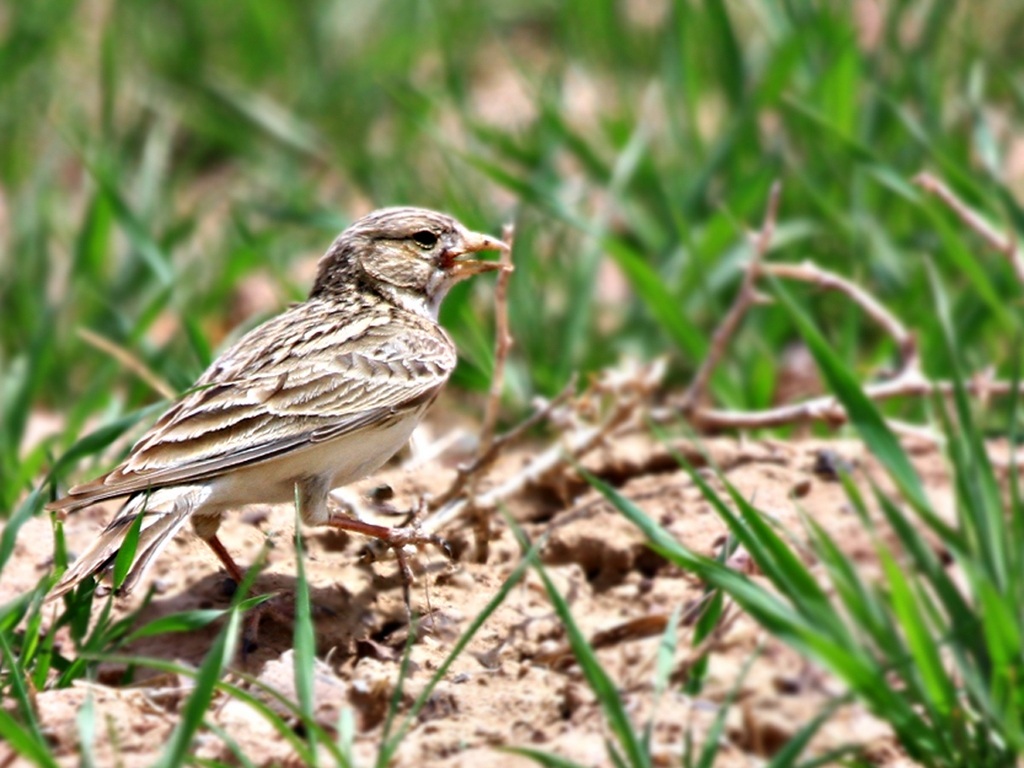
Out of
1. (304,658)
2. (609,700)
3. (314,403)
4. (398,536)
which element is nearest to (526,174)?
(314,403)

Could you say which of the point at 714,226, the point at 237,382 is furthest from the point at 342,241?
the point at 714,226

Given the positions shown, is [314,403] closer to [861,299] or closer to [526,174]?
[861,299]

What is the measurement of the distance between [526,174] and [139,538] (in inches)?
138

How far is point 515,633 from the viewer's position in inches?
157

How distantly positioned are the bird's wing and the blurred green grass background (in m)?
0.44

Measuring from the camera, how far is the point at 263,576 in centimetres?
424

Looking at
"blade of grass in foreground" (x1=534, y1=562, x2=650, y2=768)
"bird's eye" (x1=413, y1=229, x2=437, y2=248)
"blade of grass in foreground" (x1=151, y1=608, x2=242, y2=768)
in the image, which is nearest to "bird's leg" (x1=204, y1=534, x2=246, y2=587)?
"bird's eye" (x1=413, y1=229, x2=437, y2=248)

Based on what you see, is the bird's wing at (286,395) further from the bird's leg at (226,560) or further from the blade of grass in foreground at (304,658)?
the blade of grass in foreground at (304,658)

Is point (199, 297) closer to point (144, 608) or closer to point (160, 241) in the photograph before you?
point (160, 241)

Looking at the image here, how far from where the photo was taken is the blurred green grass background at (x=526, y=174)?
579cm

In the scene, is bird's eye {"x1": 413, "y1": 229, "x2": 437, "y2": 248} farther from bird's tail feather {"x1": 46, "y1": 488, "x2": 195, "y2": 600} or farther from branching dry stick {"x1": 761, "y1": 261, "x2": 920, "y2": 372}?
bird's tail feather {"x1": 46, "y1": 488, "x2": 195, "y2": 600}

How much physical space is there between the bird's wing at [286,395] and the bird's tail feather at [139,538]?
6 cm

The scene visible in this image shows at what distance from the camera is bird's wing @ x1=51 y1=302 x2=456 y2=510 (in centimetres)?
396

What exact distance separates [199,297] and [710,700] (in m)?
3.86
